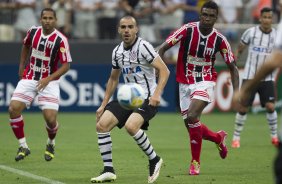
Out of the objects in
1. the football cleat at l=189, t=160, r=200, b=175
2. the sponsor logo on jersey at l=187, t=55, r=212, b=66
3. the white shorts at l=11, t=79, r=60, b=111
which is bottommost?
the football cleat at l=189, t=160, r=200, b=175

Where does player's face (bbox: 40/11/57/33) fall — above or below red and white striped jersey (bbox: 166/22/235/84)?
above

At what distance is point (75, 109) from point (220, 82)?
4.06 meters

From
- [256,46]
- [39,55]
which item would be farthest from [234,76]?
[256,46]

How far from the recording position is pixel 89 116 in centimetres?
2167

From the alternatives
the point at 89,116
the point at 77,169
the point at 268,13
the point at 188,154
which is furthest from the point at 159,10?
the point at 77,169

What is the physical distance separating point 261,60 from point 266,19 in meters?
0.89

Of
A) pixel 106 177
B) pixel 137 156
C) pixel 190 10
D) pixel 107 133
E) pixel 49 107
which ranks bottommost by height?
pixel 137 156

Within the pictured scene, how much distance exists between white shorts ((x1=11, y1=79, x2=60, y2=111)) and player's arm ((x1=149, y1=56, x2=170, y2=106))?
2.89m

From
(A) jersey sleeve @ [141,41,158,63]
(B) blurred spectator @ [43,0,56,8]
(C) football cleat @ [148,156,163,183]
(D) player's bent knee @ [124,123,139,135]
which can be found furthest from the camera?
(B) blurred spectator @ [43,0,56,8]

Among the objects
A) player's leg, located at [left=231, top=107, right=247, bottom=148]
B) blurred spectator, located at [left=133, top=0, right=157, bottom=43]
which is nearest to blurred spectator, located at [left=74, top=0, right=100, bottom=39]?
blurred spectator, located at [left=133, top=0, right=157, bottom=43]

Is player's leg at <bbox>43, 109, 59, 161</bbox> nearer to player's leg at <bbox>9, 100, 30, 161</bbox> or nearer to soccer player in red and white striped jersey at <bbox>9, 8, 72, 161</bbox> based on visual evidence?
soccer player in red and white striped jersey at <bbox>9, 8, 72, 161</bbox>

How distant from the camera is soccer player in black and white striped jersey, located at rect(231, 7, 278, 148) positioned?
15.2 meters

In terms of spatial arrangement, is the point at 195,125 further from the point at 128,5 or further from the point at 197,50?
the point at 128,5

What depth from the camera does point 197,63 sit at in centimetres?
1184
